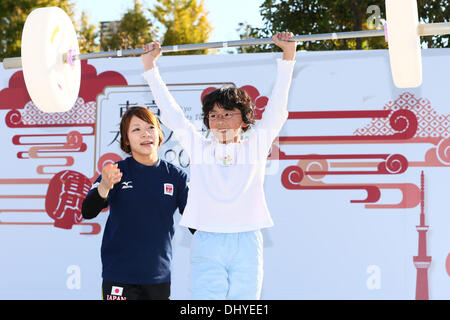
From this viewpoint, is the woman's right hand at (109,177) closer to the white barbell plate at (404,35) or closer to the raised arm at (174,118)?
the raised arm at (174,118)

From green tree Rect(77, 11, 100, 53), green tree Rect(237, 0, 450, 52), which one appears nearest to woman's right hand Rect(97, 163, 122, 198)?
green tree Rect(237, 0, 450, 52)

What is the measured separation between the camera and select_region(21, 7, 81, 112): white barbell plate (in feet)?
8.22

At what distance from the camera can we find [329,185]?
3.12m

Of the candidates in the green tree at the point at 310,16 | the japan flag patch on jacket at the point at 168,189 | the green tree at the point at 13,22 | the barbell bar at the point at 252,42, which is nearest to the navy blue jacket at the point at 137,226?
the japan flag patch on jacket at the point at 168,189

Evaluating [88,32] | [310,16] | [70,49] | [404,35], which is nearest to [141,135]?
[70,49]

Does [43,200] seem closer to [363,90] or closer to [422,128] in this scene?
[363,90]

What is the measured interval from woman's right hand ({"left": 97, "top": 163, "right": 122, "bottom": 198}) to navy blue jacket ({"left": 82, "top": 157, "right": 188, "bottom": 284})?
51mm

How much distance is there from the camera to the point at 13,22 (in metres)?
13.6

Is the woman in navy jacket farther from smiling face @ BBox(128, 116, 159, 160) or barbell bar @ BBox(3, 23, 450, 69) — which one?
barbell bar @ BBox(3, 23, 450, 69)

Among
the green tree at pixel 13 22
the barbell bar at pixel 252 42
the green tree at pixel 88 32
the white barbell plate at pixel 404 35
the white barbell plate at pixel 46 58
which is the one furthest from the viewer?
the green tree at pixel 88 32

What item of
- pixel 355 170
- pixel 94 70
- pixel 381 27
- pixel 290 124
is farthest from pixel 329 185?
pixel 94 70

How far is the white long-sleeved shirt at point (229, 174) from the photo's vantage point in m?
2.00

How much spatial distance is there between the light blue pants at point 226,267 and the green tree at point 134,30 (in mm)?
15343

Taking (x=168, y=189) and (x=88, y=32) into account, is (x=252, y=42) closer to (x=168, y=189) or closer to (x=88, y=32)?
(x=168, y=189)
